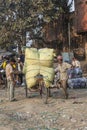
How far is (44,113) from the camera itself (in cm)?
1238

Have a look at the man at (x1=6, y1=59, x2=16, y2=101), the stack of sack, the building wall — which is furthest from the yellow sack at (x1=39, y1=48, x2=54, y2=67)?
the building wall

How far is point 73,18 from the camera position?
109 feet

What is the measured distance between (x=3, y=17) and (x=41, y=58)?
1670 centimetres

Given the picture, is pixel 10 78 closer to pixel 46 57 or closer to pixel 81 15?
pixel 46 57

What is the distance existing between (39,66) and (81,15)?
16.8 m

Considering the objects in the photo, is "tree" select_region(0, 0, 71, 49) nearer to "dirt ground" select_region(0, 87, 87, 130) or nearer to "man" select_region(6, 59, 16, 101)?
"dirt ground" select_region(0, 87, 87, 130)

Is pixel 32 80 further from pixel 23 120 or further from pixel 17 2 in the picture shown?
pixel 17 2

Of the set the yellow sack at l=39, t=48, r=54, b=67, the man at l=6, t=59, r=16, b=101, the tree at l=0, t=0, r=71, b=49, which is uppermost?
the tree at l=0, t=0, r=71, b=49

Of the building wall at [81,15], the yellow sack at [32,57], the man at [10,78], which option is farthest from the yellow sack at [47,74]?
the building wall at [81,15]

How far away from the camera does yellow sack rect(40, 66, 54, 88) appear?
14547 mm

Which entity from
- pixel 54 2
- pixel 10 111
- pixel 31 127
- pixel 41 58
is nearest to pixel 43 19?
pixel 54 2

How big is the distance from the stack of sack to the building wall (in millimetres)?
16027

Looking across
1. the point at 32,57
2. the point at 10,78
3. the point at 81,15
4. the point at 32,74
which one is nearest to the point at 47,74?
the point at 32,74

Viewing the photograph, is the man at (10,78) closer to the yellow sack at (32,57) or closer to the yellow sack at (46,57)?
the yellow sack at (32,57)
